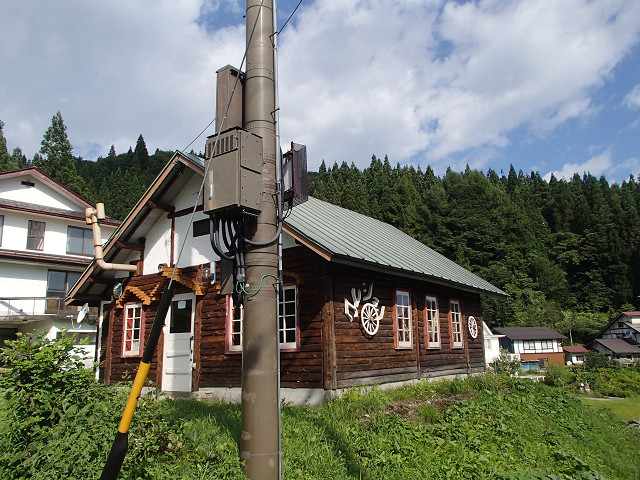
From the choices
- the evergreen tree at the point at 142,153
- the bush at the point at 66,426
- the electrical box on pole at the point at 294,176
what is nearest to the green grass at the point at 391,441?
the bush at the point at 66,426

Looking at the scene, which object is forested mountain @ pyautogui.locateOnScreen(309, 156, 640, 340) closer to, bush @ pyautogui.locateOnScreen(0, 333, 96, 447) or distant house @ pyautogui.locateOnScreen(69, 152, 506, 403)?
distant house @ pyautogui.locateOnScreen(69, 152, 506, 403)

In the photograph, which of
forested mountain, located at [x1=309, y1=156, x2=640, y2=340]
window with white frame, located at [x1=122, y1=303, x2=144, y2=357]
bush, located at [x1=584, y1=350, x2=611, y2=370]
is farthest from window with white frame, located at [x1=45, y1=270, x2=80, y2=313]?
forested mountain, located at [x1=309, y1=156, x2=640, y2=340]

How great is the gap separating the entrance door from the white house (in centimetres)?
1368

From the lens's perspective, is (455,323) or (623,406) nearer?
(455,323)

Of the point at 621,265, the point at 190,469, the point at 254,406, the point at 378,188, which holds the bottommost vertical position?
the point at 190,469

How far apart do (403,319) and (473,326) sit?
5198 millimetres

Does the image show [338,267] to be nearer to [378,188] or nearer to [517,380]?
[517,380]

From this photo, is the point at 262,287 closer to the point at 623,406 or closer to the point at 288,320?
the point at 288,320

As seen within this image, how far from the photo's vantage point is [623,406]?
73.7ft

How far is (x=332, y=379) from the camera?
9.91 metres

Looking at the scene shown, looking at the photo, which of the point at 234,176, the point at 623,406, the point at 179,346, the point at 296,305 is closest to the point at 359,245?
the point at 296,305

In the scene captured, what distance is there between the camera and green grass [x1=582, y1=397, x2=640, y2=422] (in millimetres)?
18389

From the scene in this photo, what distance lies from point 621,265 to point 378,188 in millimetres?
41639

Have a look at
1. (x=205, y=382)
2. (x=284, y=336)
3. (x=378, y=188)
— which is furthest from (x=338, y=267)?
(x=378, y=188)
